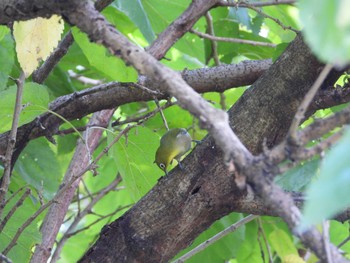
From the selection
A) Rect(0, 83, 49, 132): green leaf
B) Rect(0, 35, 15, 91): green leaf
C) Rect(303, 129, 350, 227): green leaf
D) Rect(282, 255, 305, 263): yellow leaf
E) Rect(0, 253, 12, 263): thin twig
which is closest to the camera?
Rect(303, 129, 350, 227): green leaf

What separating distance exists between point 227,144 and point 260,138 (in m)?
0.50

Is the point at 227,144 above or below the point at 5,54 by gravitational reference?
below

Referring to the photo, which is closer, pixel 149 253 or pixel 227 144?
pixel 227 144

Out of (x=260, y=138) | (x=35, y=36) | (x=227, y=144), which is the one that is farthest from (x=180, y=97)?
(x=35, y=36)

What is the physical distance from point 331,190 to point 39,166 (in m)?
1.44

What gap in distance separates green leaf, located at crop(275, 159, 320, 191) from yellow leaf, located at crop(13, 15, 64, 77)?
0.53 m

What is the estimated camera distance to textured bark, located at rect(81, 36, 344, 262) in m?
1.08

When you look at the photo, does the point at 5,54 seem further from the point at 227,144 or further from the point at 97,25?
the point at 227,144

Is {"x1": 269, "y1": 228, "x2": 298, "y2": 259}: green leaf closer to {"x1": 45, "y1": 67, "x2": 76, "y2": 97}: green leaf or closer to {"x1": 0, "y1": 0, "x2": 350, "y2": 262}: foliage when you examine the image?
{"x1": 0, "y1": 0, "x2": 350, "y2": 262}: foliage

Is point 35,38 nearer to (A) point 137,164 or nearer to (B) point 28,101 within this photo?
(B) point 28,101

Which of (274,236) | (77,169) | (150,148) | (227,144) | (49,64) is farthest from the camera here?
(274,236)

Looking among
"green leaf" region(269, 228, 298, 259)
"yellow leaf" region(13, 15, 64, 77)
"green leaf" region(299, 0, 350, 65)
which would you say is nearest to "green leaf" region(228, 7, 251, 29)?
"green leaf" region(269, 228, 298, 259)

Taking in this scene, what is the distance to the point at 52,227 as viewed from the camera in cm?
163

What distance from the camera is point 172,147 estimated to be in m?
1.23
